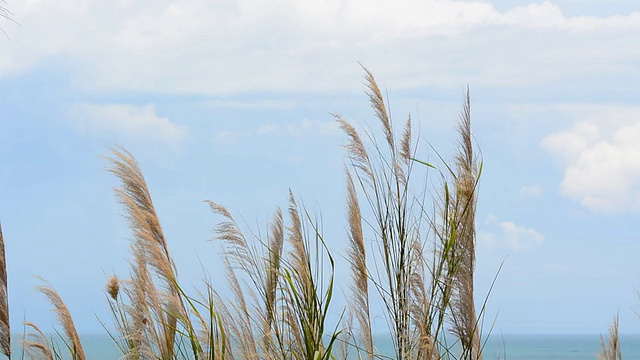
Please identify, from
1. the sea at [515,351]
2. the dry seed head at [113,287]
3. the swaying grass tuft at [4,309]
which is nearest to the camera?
the swaying grass tuft at [4,309]

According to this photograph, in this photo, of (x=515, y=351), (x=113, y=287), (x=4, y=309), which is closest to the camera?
(x=4, y=309)

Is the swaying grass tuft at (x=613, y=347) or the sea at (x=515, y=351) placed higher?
the sea at (x=515, y=351)

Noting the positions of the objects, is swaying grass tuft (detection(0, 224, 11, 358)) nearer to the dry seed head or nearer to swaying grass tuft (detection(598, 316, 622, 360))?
the dry seed head

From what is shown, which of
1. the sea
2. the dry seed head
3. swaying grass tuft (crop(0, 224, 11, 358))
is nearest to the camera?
swaying grass tuft (crop(0, 224, 11, 358))

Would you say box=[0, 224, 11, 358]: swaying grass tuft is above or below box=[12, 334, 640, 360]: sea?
below

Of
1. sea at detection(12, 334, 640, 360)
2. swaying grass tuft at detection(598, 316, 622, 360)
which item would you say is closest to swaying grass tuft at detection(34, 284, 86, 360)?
sea at detection(12, 334, 640, 360)

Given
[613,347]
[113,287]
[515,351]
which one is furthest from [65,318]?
[515,351]

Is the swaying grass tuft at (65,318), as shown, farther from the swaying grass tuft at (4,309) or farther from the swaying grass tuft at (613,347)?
the swaying grass tuft at (613,347)

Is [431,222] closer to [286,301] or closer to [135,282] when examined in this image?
[286,301]

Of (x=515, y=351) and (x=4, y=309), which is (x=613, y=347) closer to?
(x=4, y=309)

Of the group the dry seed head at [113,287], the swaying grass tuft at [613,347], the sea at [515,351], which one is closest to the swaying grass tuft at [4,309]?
the sea at [515,351]

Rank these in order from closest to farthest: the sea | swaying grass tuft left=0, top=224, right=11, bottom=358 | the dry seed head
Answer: swaying grass tuft left=0, top=224, right=11, bottom=358
the dry seed head
the sea

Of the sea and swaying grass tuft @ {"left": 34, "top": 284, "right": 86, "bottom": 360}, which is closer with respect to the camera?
swaying grass tuft @ {"left": 34, "top": 284, "right": 86, "bottom": 360}

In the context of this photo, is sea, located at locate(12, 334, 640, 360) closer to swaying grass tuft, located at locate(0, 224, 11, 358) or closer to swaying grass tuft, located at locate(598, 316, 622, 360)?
swaying grass tuft, located at locate(0, 224, 11, 358)
